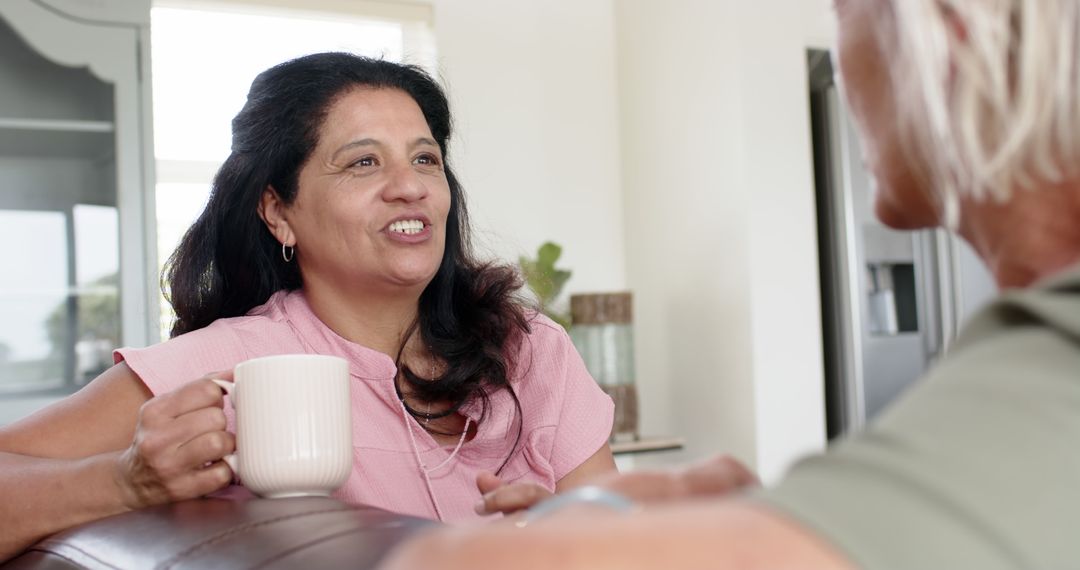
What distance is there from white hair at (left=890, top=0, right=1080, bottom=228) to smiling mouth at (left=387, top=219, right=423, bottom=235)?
4.14ft

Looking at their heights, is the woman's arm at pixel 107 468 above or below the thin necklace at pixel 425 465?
above

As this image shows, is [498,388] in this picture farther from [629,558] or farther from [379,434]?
[629,558]

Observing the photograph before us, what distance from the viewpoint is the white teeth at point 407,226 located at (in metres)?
1.68

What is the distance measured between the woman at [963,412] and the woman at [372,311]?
3.13 feet

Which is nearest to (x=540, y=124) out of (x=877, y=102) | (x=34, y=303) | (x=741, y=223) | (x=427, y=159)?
(x=741, y=223)

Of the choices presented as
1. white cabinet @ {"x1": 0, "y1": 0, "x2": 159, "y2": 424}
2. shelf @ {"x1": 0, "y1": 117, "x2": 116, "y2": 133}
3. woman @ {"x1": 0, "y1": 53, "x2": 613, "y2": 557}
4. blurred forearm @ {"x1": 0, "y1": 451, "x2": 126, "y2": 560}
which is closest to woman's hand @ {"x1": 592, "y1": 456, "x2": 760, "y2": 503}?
blurred forearm @ {"x1": 0, "y1": 451, "x2": 126, "y2": 560}

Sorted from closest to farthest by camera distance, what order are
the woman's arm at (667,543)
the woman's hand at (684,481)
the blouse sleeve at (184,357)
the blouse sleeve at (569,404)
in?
1. the woman's arm at (667,543)
2. the woman's hand at (684,481)
3. the blouse sleeve at (184,357)
4. the blouse sleeve at (569,404)

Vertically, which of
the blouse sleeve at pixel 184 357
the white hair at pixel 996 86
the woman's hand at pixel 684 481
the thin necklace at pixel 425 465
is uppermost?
the white hair at pixel 996 86

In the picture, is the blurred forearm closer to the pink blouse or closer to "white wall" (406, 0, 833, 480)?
the pink blouse

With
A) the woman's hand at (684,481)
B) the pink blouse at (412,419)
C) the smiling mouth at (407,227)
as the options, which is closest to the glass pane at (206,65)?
the smiling mouth at (407,227)

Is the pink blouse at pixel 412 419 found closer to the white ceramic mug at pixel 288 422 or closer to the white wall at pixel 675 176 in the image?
the white ceramic mug at pixel 288 422

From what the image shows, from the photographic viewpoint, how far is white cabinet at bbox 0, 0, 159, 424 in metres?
2.98

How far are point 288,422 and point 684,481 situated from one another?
0.63 metres

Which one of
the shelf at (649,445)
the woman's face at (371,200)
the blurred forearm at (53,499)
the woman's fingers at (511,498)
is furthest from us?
the shelf at (649,445)
